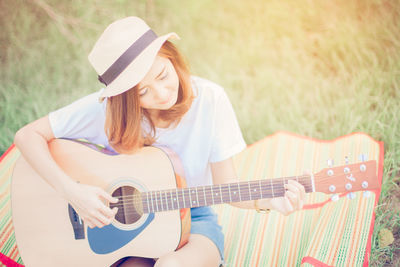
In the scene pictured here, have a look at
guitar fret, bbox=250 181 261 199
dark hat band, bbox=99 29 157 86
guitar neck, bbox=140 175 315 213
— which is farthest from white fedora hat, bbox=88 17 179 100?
guitar fret, bbox=250 181 261 199

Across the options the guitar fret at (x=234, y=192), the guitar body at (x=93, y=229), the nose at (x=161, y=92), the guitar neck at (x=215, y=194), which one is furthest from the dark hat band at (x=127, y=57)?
the guitar fret at (x=234, y=192)

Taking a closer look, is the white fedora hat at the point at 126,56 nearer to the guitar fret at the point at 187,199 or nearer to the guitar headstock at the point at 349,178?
the guitar fret at the point at 187,199

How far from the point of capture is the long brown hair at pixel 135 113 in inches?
53.0

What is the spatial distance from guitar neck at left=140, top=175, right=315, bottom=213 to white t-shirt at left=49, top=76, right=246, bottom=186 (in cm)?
16

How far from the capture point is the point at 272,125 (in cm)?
171

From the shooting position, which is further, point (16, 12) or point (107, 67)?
point (16, 12)

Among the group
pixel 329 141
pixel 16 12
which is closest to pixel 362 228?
pixel 329 141

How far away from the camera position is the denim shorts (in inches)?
55.1

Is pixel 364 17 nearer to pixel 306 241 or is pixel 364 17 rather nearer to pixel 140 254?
pixel 306 241

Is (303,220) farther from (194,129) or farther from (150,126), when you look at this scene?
(150,126)

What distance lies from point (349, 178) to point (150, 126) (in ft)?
2.32

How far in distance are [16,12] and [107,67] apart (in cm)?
69

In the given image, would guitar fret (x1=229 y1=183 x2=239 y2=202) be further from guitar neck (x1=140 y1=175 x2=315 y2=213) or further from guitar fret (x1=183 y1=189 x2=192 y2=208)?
guitar fret (x1=183 y1=189 x2=192 y2=208)

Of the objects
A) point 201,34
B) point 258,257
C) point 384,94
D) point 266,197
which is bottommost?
point 258,257
